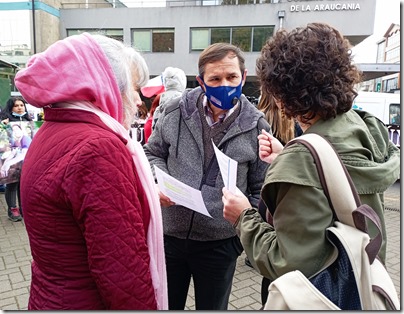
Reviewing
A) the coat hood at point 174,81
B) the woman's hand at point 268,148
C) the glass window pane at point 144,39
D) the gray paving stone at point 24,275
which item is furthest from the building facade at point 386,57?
the woman's hand at point 268,148

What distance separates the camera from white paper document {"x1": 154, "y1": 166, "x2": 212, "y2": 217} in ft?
5.32

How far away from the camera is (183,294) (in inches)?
79.6

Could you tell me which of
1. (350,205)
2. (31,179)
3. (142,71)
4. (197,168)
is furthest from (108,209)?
(197,168)

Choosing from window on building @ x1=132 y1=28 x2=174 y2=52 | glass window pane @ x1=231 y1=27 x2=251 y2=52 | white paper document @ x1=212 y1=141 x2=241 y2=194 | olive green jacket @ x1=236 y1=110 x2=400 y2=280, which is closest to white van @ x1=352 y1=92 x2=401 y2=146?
white paper document @ x1=212 y1=141 x2=241 y2=194

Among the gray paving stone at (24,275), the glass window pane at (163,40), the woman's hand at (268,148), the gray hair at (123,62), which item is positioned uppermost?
the glass window pane at (163,40)

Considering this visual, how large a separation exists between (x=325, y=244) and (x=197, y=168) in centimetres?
94

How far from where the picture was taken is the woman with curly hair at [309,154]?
1024 millimetres

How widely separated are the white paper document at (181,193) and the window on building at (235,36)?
21428mm

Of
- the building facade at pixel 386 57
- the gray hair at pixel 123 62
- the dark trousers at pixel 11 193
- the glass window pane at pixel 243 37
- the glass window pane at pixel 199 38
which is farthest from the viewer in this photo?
the building facade at pixel 386 57

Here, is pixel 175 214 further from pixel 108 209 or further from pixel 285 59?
pixel 285 59

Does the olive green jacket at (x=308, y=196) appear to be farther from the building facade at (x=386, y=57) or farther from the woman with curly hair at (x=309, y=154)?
the building facade at (x=386, y=57)

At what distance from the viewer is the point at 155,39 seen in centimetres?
2348

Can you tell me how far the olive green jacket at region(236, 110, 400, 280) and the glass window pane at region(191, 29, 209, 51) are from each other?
2281 cm

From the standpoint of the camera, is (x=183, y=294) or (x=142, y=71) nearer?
(x=142, y=71)
